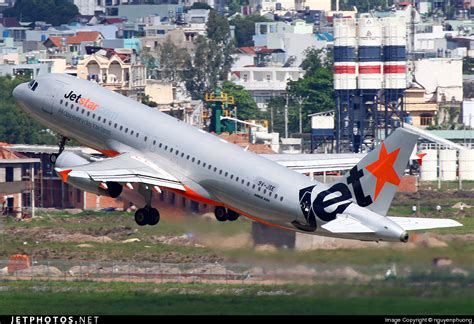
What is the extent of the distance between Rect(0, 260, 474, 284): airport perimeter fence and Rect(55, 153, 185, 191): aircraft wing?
17.4 feet

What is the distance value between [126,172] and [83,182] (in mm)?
2107

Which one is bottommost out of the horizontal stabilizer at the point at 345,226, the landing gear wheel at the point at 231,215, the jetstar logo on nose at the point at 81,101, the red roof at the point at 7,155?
the red roof at the point at 7,155

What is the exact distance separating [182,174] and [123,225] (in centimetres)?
2731

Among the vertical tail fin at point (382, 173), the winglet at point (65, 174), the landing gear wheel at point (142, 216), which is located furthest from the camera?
the landing gear wheel at point (142, 216)

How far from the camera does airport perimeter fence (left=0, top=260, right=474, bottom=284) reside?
82.1 m

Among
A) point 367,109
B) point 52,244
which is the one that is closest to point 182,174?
point 52,244

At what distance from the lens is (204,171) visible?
89812 millimetres

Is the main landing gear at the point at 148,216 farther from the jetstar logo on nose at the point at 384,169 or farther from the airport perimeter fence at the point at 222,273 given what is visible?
the jetstar logo on nose at the point at 384,169

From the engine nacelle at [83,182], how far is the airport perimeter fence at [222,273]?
5.93 metres

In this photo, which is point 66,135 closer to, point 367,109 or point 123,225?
point 123,225

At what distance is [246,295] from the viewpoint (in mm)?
86188

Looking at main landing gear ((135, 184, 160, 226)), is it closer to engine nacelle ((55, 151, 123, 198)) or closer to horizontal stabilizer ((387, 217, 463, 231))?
engine nacelle ((55, 151, 123, 198))

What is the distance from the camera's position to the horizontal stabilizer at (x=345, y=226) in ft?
270

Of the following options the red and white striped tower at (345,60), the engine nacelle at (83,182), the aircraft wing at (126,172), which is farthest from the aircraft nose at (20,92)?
the red and white striped tower at (345,60)
